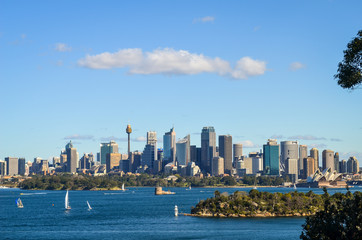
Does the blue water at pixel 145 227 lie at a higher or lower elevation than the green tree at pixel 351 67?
lower

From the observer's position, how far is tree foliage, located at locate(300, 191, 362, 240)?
47.6 metres

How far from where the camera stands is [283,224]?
383ft

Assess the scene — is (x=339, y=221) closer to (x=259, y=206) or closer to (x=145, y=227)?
(x=145, y=227)

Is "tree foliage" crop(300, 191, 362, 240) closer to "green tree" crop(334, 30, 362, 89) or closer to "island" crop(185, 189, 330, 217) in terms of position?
"green tree" crop(334, 30, 362, 89)

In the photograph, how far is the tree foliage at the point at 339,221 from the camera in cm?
4756

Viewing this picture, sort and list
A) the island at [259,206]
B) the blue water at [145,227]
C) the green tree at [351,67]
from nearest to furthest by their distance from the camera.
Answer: the green tree at [351,67], the blue water at [145,227], the island at [259,206]

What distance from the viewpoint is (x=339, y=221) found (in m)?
49.5

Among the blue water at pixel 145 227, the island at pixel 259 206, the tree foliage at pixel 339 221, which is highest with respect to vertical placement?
the tree foliage at pixel 339 221

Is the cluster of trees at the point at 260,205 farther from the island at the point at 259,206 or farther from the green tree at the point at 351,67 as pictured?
the green tree at the point at 351,67

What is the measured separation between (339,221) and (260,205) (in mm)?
88091

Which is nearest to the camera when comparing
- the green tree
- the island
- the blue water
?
the green tree

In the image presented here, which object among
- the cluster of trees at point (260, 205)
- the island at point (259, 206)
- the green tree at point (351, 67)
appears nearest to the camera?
the green tree at point (351, 67)

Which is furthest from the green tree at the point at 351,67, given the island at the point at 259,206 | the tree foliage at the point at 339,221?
the island at the point at 259,206

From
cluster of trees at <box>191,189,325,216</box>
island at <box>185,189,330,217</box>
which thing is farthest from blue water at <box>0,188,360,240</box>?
cluster of trees at <box>191,189,325,216</box>
